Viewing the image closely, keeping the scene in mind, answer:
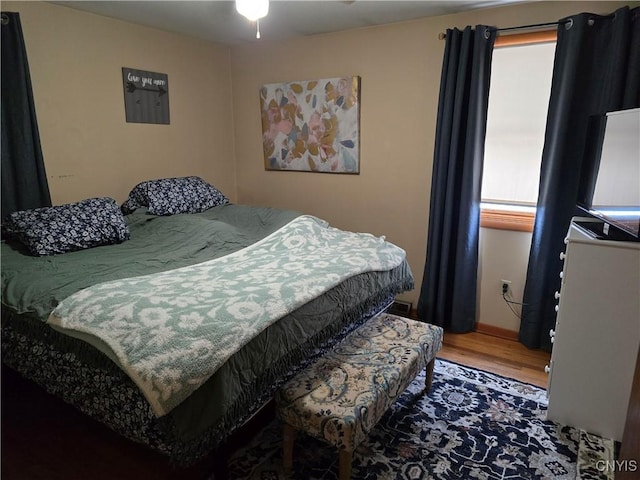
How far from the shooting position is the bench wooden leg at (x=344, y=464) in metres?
1.53

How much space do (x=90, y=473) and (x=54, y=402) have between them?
599mm

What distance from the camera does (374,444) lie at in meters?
1.87

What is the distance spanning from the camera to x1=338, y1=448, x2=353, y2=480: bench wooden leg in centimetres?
153

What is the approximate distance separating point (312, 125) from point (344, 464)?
264 centimetres

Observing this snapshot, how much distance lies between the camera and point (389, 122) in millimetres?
3170

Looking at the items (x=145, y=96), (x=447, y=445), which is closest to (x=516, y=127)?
(x=447, y=445)

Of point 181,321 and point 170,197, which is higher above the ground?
point 170,197

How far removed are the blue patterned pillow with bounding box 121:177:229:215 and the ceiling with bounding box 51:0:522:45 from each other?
116cm

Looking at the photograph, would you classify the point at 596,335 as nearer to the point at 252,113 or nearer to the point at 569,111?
the point at 569,111

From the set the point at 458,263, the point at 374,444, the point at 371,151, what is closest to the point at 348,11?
the point at 371,151

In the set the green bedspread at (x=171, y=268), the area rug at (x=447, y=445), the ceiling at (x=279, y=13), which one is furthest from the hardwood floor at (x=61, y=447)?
the ceiling at (x=279, y=13)

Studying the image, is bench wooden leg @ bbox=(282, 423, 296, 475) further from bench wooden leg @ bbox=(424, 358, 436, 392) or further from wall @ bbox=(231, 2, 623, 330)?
wall @ bbox=(231, 2, 623, 330)

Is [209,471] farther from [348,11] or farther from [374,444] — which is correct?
[348,11]

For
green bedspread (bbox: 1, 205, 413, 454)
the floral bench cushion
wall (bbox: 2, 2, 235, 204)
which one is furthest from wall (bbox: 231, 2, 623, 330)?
the floral bench cushion
